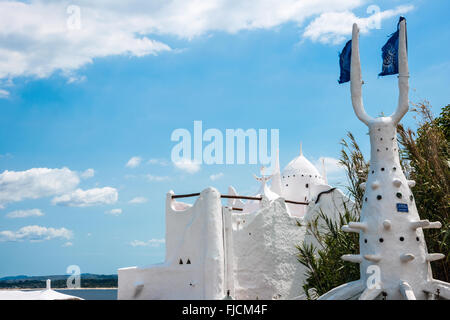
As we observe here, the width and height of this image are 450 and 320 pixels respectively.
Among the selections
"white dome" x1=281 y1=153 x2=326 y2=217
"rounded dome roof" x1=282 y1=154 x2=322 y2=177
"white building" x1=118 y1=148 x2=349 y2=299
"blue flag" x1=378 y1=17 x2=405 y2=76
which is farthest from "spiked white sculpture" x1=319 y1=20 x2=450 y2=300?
"rounded dome roof" x1=282 y1=154 x2=322 y2=177

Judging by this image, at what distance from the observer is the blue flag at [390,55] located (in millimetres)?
9414

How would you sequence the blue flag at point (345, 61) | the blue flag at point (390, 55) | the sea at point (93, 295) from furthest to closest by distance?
the sea at point (93, 295) < the blue flag at point (345, 61) < the blue flag at point (390, 55)

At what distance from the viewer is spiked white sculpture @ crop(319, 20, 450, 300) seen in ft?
26.9

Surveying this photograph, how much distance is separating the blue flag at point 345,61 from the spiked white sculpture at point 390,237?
1267 millimetres

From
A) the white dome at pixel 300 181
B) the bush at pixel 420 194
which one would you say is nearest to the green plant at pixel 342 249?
the bush at pixel 420 194

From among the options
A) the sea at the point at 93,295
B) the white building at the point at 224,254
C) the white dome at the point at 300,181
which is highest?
the white dome at the point at 300,181

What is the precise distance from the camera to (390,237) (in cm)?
833

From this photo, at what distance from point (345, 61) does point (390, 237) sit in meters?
3.62

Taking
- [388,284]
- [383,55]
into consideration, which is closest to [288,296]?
[388,284]

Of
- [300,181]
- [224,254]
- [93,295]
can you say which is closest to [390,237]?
[224,254]

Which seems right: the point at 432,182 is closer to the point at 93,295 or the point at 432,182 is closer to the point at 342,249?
the point at 342,249

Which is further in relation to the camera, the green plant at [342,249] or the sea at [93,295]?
the sea at [93,295]

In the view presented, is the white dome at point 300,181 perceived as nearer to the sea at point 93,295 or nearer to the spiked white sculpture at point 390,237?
the sea at point 93,295

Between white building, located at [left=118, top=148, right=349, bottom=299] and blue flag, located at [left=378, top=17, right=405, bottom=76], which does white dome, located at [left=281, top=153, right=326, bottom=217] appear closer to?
white building, located at [left=118, top=148, right=349, bottom=299]
